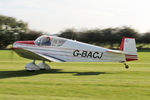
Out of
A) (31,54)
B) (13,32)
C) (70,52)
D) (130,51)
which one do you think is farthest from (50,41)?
(13,32)

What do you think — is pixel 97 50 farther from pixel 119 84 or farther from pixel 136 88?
pixel 136 88

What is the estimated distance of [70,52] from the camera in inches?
412

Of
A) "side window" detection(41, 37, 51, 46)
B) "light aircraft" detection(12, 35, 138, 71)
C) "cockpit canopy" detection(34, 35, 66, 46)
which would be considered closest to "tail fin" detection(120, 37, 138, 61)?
"light aircraft" detection(12, 35, 138, 71)

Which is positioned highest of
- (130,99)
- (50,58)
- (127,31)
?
(127,31)

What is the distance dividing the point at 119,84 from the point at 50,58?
4328 mm

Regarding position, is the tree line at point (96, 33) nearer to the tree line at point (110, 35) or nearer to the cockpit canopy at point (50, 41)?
the tree line at point (110, 35)

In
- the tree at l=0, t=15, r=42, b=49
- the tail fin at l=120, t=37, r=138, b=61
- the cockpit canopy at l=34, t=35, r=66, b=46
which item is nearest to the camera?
the tail fin at l=120, t=37, r=138, b=61

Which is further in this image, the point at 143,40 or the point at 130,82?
the point at 143,40

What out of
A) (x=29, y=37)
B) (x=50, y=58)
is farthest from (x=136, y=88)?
(x=29, y=37)

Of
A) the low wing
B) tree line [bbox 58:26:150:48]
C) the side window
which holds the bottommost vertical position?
the low wing

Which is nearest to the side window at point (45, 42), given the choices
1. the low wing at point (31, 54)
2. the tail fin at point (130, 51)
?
the low wing at point (31, 54)

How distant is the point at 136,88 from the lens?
638 cm

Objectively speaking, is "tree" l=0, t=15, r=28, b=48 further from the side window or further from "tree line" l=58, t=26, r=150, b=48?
the side window

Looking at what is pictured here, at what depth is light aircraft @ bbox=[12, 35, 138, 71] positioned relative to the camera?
9.87 metres
